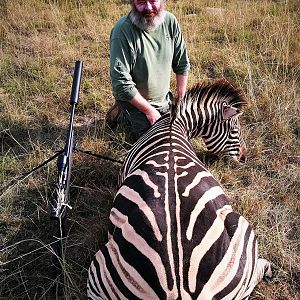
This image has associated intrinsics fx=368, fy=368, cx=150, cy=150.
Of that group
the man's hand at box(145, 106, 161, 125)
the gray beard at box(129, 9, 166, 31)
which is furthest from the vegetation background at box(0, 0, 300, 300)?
the gray beard at box(129, 9, 166, 31)

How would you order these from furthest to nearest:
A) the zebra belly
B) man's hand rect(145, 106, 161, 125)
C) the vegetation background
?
man's hand rect(145, 106, 161, 125) → the vegetation background → the zebra belly

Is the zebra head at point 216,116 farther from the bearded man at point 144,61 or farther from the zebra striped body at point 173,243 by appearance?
the zebra striped body at point 173,243

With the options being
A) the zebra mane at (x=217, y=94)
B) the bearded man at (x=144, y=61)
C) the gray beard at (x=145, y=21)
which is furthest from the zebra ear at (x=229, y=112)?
the gray beard at (x=145, y=21)

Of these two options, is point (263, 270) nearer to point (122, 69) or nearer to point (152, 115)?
point (152, 115)

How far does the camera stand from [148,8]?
3234mm

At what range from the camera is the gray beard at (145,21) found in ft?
10.8

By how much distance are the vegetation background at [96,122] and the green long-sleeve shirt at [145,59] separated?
62 centimetres

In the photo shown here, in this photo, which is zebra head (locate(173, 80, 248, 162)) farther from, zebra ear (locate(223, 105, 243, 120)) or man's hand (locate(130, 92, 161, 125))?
man's hand (locate(130, 92, 161, 125))

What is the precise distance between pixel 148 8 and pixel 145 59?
454 millimetres

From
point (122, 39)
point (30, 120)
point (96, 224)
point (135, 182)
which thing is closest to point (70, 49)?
point (30, 120)

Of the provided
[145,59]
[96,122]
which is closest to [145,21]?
[145,59]

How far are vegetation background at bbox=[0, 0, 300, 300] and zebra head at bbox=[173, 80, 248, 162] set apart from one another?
0.21m

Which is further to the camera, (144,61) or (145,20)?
(144,61)

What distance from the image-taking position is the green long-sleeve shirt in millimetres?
3330
